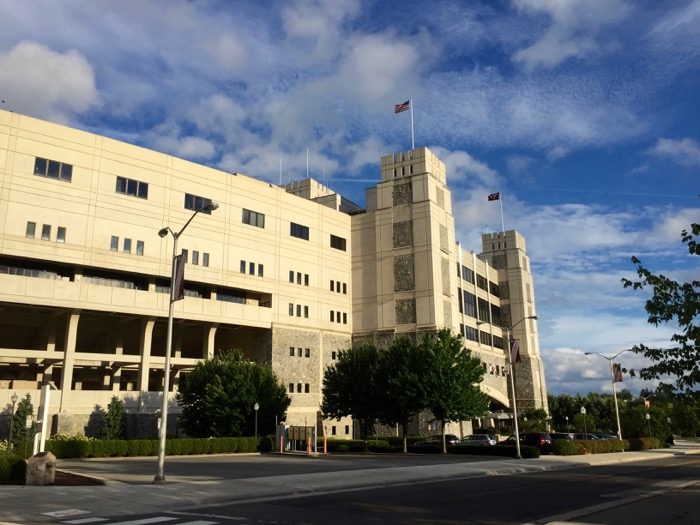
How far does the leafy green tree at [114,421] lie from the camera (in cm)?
4375

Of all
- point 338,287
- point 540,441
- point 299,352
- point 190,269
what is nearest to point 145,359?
point 190,269

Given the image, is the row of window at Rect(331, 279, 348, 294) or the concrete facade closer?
the concrete facade

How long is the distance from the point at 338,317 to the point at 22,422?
36.5m

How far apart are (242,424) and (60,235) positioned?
21066 mm

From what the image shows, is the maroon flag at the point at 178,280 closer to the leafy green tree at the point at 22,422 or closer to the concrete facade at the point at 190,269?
the leafy green tree at the point at 22,422

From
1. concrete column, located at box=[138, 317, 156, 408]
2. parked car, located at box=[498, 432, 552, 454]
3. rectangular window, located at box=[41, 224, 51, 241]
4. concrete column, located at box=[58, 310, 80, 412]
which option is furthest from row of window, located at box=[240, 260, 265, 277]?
parked car, located at box=[498, 432, 552, 454]

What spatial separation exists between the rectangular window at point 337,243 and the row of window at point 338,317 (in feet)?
26.5

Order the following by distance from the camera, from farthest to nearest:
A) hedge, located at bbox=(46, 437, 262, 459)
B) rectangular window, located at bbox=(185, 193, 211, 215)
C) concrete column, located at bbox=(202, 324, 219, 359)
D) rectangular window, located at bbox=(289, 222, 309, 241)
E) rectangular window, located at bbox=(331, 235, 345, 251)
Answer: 1. rectangular window, located at bbox=(331, 235, 345, 251)
2. rectangular window, located at bbox=(289, 222, 309, 241)
3. rectangular window, located at bbox=(185, 193, 211, 215)
4. concrete column, located at bbox=(202, 324, 219, 359)
5. hedge, located at bbox=(46, 437, 262, 459)

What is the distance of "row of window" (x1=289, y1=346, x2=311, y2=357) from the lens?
61441 mm

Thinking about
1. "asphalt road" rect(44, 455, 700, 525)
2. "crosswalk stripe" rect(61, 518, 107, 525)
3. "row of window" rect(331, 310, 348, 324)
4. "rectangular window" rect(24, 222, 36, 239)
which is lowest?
"asphalt road" rect(44, 455, 700, 525)

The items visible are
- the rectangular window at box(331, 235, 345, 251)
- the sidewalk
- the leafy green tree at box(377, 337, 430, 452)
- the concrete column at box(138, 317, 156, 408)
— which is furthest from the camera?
the rectangular window at box(331, 235, 345, 251)

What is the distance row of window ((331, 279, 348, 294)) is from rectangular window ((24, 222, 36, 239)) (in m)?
33.2

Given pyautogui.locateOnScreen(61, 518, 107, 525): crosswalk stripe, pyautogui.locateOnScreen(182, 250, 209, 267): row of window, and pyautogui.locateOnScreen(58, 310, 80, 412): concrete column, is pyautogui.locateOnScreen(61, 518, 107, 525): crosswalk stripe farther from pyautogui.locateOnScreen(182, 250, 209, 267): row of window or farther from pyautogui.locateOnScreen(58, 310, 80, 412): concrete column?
pyautogui.locateOnScreen(182, 250, 209, 267): row of window

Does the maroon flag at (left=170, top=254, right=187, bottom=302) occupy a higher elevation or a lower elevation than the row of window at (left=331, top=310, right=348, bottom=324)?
lower
